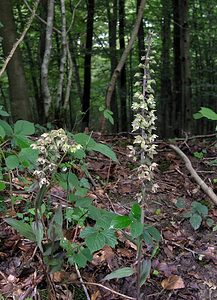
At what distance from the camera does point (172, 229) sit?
3232mm

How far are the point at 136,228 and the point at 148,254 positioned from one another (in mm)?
1048

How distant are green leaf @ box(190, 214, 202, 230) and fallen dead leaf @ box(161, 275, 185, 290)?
0.62 m

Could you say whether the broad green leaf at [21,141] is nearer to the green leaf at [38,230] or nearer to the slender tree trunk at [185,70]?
the green leaf at [38,230]

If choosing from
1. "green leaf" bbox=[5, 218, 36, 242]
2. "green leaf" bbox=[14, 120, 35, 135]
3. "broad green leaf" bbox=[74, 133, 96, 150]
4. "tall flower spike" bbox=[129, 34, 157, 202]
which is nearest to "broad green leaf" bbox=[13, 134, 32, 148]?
"green leaf" bbox=[14, 120, 35, 135]

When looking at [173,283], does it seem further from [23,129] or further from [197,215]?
[23,129]

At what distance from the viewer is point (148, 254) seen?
2.88 meters

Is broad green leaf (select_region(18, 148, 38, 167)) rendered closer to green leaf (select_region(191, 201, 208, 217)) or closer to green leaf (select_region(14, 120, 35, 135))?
green leaf (select_region(14, 120, 35, 135))

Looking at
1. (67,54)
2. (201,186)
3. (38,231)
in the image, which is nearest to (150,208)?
(201,186)

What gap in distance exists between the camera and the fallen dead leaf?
103 inches

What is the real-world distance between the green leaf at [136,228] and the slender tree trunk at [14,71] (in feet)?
12.7

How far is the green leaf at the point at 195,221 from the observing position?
3.20m

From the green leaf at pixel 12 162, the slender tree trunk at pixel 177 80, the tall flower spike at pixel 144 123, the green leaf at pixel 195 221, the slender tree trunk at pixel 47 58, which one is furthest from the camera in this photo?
the slender tree trunk at pixel 177 80

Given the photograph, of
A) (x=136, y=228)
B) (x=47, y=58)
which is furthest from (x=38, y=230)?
(x=47, y=58)

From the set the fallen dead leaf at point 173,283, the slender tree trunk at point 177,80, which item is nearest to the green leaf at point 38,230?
the fallen dead leaf at point 173,283
